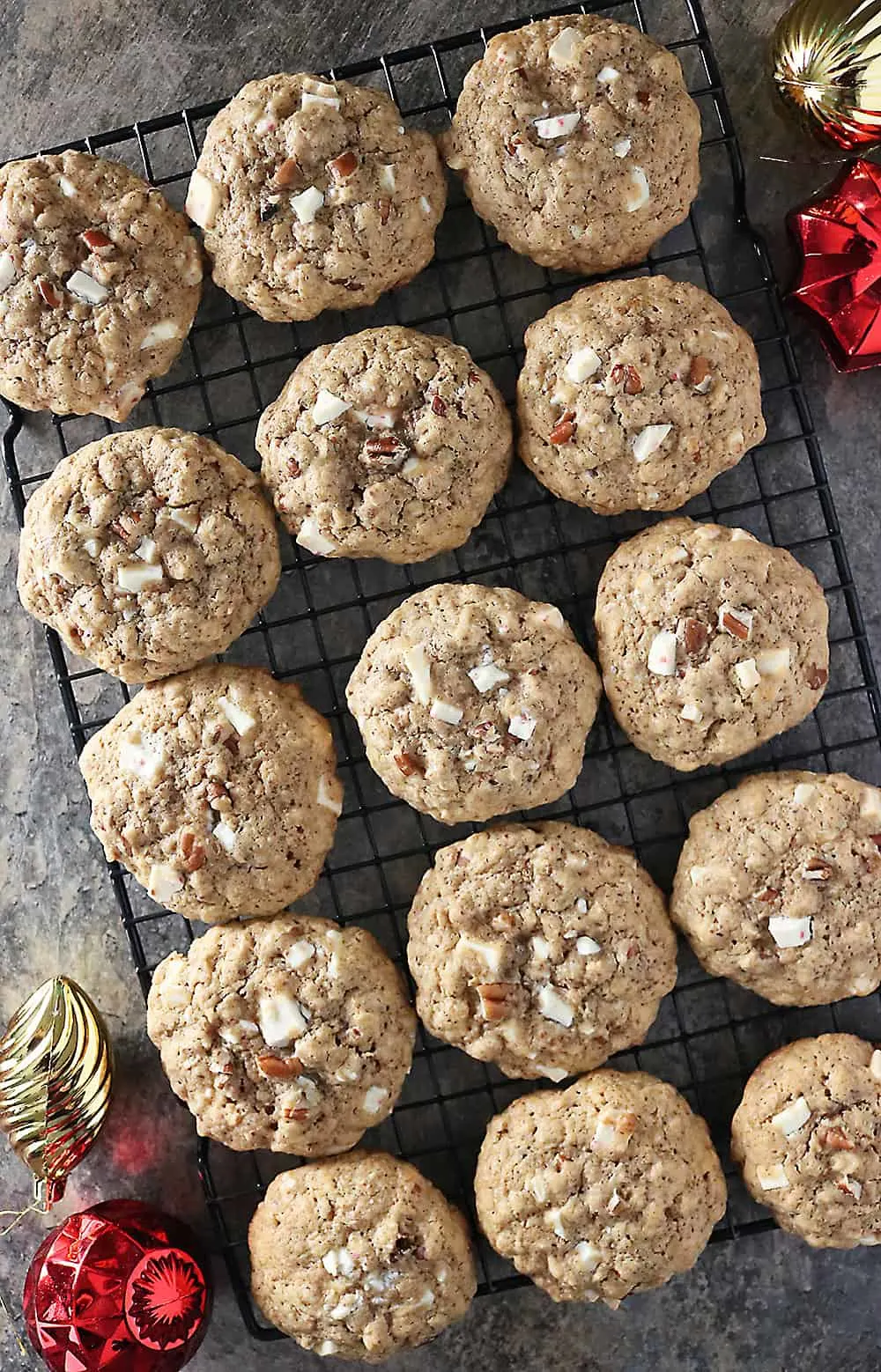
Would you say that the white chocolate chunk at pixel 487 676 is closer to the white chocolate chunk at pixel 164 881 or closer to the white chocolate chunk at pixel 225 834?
the white chocolate chunk at pixel 225 834

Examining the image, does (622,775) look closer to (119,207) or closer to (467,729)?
(467,729)

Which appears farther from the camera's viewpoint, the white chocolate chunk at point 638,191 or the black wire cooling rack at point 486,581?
the black wire cooling rack at point 486,581

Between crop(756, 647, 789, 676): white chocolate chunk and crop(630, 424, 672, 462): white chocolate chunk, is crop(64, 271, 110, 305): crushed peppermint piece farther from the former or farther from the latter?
crop(756, 647, 789, 676): white chocolate chunk

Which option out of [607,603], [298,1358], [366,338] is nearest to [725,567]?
[607,603]

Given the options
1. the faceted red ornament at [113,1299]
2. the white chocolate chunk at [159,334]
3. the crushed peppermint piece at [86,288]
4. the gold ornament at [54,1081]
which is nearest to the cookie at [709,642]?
the white chocolate chunk at [159,334]

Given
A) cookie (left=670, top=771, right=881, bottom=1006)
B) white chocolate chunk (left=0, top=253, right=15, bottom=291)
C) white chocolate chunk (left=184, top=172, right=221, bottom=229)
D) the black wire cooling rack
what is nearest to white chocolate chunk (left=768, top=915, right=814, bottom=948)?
cookie (left=670, top=771, right=881, bottom=1006)

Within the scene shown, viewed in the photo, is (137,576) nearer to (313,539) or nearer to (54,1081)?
(313,539)

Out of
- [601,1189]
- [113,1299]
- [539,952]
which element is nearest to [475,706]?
[539,952]
